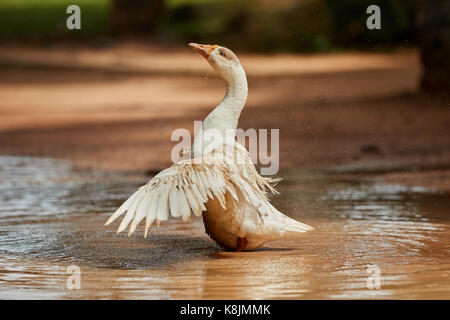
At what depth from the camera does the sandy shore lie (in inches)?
420

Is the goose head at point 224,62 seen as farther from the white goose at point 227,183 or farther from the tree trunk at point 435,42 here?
the tree trunk at point 435,42

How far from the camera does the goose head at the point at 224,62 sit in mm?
5945

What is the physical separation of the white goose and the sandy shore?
10.1 ft

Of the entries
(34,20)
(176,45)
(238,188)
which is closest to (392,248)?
(238,188)

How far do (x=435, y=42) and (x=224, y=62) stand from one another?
27.8 ft

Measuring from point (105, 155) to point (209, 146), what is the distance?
566 cm

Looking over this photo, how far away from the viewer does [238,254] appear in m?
5.94

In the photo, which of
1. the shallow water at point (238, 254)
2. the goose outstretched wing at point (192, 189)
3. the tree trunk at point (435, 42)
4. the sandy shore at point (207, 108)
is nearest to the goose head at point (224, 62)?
the goose outstretched wing at point (192, 189)

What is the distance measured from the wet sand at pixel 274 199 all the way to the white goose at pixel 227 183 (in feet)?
0.59

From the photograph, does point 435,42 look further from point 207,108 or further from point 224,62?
point 224,62

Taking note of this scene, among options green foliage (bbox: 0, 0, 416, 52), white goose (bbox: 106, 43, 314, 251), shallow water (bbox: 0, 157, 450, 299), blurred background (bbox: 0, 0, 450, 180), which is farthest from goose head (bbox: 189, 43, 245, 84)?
green foliage (bbox: 0, 0, 416, 52)

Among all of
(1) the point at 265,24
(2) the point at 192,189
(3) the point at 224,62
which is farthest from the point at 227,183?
(1) the point at 265,24

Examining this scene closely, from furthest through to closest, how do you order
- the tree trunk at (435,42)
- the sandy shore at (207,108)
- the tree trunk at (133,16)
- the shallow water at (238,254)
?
the tree trunk at (133,16) → the tree trunk at (435,42) → the sandy shore at (207,108) → the shallow water at (238,254)
